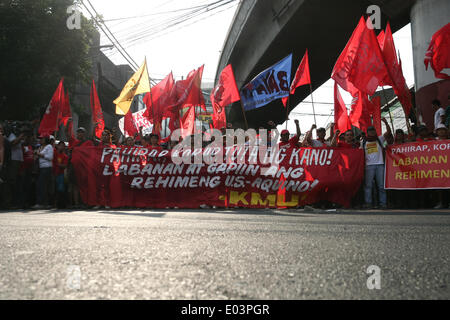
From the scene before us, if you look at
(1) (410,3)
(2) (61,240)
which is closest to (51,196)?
(2) (61,240)

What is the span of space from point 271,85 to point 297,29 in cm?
681

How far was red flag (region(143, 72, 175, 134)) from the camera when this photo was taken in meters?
12.8

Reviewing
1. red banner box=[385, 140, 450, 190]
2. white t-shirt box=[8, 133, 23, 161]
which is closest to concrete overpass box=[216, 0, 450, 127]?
red banner box=[385, 140, 450, 190]

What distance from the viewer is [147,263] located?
2.27 metres

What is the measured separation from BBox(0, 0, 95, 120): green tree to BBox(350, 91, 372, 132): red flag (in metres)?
14.0

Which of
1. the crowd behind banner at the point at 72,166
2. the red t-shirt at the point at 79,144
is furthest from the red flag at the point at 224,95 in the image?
the red t-shirt at the point at 79,144

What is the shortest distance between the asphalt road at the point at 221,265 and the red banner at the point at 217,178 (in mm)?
5223

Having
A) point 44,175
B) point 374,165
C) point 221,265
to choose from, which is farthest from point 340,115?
point 221,265

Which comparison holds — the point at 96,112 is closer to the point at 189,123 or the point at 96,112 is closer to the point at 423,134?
the point at 189,123

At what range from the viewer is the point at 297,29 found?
16641 mm

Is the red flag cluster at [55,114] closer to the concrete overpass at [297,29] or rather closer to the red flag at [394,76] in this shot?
the red flag at [394,76]

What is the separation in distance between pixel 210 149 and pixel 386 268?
7.65 m

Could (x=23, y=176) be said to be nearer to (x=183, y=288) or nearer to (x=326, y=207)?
(x=326, y=207)
